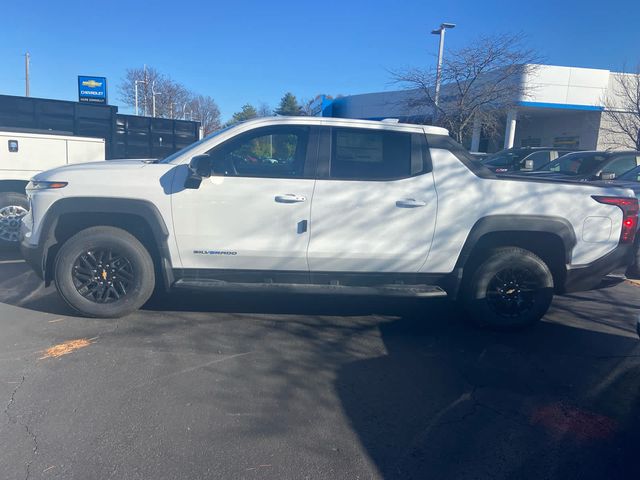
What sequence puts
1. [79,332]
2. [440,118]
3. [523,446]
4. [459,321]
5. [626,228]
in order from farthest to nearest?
[440,118] < [459,321] < [626,228] < [79,332] < [523,446]

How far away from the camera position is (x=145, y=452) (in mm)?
2748

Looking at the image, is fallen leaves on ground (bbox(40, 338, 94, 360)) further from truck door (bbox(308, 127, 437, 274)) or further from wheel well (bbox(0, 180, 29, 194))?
wheel well (bbox(0, 180, 29, 194))

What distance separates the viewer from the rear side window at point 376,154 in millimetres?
4672

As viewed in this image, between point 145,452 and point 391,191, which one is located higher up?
point 391,191

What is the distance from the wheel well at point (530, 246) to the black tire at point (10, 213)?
6421mm

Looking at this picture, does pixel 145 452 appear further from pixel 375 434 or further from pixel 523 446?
pixel 523 446

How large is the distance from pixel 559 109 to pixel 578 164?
18120 millimetres

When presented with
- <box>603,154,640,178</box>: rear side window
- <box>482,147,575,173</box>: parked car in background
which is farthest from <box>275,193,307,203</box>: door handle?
<box>482,147,575,173</box>: parked car in background

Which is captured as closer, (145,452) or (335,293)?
(145,452)

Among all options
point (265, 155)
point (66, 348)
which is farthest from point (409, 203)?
point (66, 348)

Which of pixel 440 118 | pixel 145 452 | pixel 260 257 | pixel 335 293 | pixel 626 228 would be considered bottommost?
pixel 145 452

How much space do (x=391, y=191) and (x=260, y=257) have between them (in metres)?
1.37

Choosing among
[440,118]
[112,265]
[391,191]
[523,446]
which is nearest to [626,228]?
[391,191]

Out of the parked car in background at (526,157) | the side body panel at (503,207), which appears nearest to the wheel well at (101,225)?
the side body panel at (503,207)
